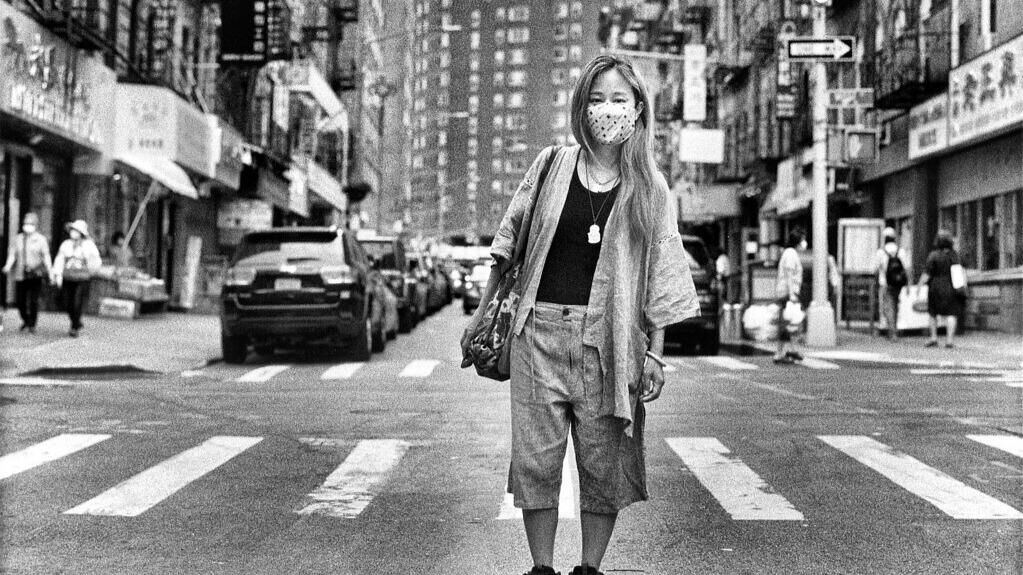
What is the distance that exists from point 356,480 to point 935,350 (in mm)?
14515

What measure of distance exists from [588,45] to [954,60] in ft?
529

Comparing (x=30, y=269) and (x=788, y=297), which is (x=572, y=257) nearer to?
(x=788, y=297)

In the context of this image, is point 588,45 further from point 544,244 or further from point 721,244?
point 544,244

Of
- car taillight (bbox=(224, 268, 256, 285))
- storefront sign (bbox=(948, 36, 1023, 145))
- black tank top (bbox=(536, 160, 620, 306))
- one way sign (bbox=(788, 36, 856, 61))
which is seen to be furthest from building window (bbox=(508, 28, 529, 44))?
black tank top (bbox=(536, 160, 620, 306))

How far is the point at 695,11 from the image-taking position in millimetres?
56594

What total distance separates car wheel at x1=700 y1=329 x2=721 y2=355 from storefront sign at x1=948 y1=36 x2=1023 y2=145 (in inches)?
257

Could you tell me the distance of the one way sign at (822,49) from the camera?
70.8ft

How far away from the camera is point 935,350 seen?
67.0ft

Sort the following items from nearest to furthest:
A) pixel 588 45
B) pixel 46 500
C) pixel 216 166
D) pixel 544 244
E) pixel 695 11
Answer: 1. pixel 544 244
2. pixel 46 500
3. pixel 216 166
4. pixel 695 11
5. pixel 588 45

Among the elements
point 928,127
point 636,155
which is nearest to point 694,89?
point 928,127

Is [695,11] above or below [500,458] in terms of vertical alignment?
above

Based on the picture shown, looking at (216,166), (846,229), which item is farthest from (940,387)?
(216,166)

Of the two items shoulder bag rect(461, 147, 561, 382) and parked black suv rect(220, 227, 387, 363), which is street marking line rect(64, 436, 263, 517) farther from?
parked black suv rect(220, 227, 387, 363)

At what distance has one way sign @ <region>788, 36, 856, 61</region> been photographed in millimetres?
21578
